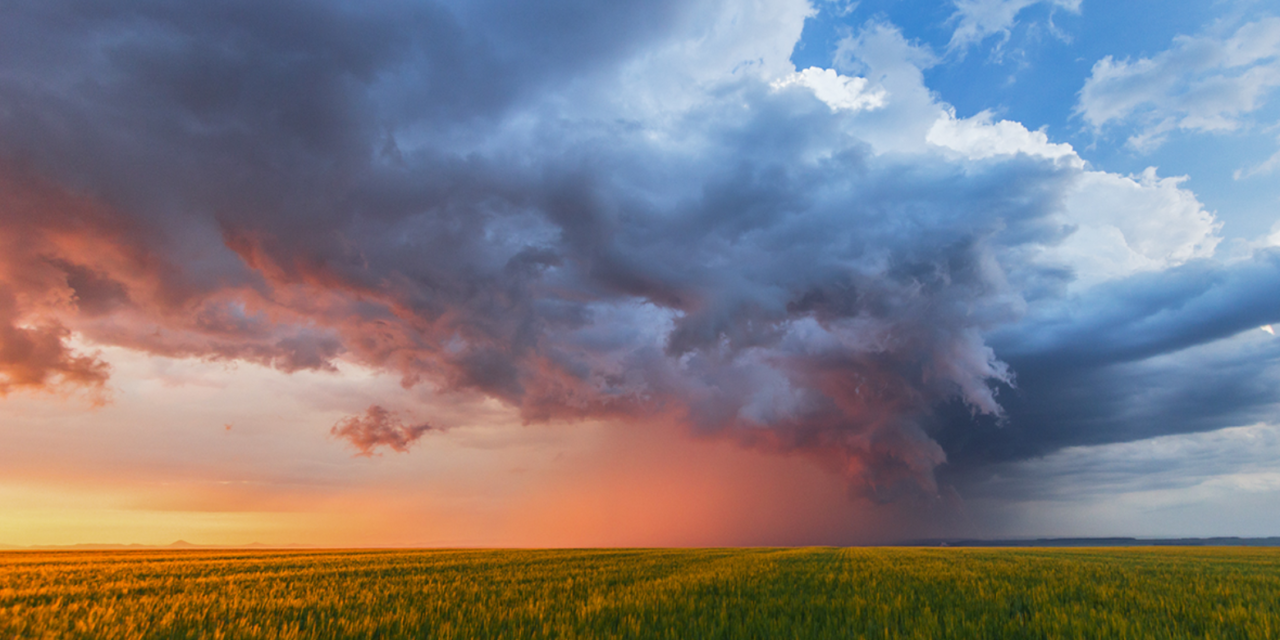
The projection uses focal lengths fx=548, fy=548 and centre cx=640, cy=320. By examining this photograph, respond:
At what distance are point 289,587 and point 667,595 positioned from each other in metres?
8.55

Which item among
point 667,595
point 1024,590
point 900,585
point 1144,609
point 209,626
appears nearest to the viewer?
point 209,626

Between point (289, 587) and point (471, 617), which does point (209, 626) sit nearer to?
point (471, 617)

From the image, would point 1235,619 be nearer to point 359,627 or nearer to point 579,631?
point 579,631

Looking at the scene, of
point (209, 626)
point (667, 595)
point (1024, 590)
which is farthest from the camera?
point (1024, 590)

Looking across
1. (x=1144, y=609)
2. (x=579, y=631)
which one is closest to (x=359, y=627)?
(x=579, y=631)

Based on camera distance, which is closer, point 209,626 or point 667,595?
point 209,626

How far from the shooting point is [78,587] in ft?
39.7

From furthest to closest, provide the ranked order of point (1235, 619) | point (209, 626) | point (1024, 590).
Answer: point (1024, 590) < point (1235, 619) < point (209, 626)

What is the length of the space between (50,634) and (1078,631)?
40.3ft

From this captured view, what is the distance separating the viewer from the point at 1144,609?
9062 mm

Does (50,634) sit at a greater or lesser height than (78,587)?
greater

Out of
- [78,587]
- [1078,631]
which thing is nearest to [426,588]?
[78,587]

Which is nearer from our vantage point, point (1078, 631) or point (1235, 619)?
point (1078, 631)

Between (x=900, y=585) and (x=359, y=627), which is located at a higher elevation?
(x=359, y=627)
